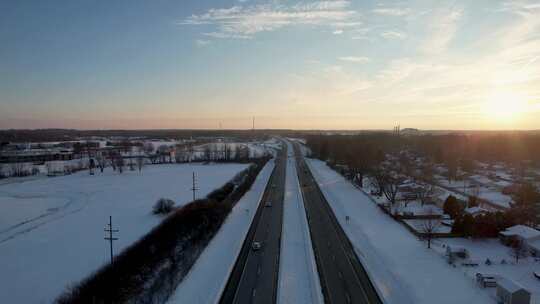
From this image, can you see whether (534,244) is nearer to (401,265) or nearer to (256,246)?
(401,265)

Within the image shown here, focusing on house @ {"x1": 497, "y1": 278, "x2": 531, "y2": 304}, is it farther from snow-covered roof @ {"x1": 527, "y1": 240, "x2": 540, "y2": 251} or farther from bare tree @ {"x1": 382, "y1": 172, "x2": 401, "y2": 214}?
bare tree @ {"x1": 382, "y1": 172, "x2": 401, "y2": 214}

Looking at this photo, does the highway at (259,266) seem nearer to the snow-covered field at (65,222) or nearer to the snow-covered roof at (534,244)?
the snow-covered field at (65,222)

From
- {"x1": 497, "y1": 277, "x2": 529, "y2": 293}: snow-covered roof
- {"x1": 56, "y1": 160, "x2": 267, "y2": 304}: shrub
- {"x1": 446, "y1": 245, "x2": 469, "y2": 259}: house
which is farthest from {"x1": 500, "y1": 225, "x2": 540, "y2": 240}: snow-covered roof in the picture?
{"x1": 56, "y1": 160, "x2": 267, "y2": 304}: shrub

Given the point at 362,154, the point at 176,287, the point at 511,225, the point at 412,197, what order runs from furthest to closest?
the point at 362,154 < the point at 412,197 < the point at 511,225 < the point at 176,287

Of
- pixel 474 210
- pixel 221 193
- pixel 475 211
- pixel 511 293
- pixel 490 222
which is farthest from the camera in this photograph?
pixel 221 193

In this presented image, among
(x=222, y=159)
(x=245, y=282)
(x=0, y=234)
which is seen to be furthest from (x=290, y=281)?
(x=222, y=159)

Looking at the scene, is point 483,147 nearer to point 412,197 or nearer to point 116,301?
point 412,197

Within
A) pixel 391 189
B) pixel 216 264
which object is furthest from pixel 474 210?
pixel 216 264
